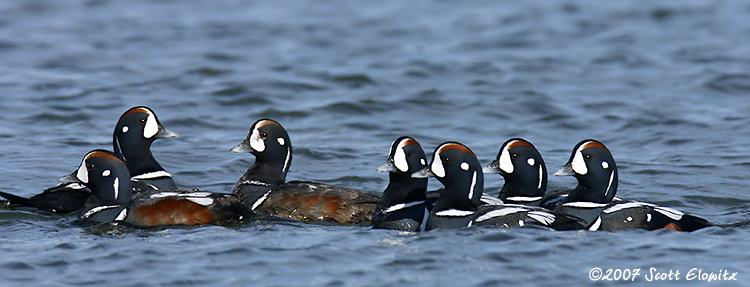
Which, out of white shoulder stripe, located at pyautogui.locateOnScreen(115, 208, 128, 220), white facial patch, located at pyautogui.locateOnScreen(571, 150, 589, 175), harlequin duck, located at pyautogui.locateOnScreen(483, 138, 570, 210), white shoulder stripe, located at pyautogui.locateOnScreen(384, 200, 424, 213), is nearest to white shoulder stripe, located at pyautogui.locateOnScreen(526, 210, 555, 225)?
white facial patch, located at pyautogui.locateOnScreen(571, 150, 589, 175)

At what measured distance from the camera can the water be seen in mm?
7746

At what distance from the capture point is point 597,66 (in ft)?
65.2

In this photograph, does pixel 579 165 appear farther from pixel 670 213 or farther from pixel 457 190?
pixel 457 190

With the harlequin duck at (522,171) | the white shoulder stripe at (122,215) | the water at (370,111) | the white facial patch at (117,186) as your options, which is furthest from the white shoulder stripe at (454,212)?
the white facial patch at (117,186)

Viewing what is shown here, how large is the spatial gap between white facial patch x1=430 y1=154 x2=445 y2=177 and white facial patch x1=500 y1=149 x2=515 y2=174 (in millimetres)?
1099

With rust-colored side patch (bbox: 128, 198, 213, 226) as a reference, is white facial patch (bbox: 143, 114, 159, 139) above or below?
above

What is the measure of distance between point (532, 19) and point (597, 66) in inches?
223

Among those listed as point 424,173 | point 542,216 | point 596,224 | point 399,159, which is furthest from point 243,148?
point 596,224

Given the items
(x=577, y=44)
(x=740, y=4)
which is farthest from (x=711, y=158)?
(x=740, y=4)

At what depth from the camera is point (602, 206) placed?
8.98 metres

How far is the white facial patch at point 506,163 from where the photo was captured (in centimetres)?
962

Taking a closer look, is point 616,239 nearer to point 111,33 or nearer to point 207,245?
point 207,245

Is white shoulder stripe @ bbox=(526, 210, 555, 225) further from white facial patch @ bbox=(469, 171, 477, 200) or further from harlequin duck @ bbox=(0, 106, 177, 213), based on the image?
harlequin duck @ bbox=(0, 106, 177, 213)

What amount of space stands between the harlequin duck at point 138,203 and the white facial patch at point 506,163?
2.74 metres
